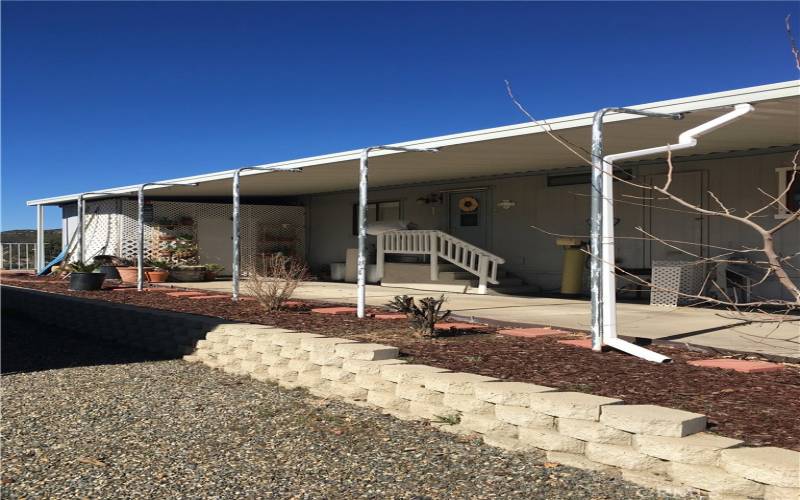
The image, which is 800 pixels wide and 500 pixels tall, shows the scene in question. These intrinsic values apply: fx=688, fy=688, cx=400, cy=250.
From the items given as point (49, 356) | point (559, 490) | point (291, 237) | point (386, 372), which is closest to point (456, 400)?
point (386, 372)

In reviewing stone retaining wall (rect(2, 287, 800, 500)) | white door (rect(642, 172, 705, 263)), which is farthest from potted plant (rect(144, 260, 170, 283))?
white door (rect(642, 172, 705, 263))

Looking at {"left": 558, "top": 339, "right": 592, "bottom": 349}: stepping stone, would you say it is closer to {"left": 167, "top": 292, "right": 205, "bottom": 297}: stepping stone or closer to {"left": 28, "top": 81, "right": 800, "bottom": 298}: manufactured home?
{"left": 28, "top": 81, "right": 800, "bottom": 298}: manufactured home

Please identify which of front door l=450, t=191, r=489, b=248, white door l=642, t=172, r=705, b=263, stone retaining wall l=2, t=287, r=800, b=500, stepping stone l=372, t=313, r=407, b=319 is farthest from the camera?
front door l=450, t=191, r=489, b=248

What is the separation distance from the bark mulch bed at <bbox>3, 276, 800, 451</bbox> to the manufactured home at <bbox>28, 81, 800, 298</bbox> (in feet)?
3.72

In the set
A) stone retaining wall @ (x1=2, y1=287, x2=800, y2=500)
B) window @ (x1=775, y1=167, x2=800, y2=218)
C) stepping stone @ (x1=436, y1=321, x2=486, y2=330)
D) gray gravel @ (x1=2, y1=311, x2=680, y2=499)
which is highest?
window @ (x1=775, y1=167, x2=800, y2=218)

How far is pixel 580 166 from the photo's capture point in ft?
37.0

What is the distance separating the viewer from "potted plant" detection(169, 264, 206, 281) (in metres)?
15.1

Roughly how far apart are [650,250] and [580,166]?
176cm

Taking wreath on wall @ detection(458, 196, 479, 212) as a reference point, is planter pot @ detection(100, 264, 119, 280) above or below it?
below

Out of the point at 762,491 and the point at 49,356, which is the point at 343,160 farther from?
the point at 762,491

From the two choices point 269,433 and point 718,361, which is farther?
→ point 718,361

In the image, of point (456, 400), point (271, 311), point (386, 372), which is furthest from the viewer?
point (271, 311)

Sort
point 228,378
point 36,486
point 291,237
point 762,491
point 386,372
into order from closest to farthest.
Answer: point 762,491 → point 36,486 → point 386,372 → point 228,378 → point 291,237

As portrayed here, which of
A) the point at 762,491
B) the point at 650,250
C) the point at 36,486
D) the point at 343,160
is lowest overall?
the point at 36,486
